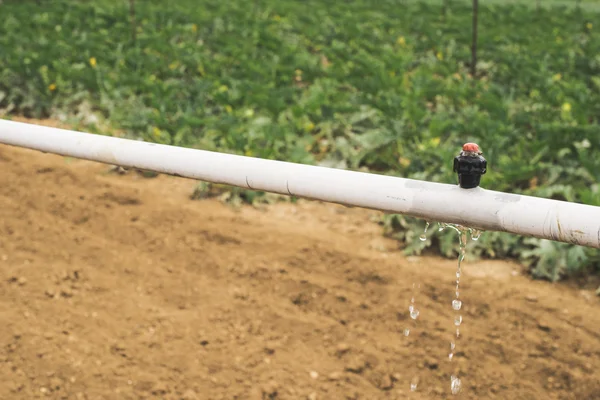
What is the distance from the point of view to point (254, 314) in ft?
10.9

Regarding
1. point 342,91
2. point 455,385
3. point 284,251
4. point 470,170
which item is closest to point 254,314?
point 284,251

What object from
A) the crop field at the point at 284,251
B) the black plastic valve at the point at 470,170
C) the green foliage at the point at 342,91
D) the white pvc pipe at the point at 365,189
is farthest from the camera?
the green foliage at the point at 342,91

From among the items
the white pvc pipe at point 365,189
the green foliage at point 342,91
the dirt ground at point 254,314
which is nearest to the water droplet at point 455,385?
the dirt ground at point 254,314

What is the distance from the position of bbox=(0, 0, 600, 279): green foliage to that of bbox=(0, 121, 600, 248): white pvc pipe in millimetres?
2392

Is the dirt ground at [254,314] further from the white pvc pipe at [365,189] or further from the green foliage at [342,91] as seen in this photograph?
the white pvc pipe at [365,189]

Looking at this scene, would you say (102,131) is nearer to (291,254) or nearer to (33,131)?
(291,254)

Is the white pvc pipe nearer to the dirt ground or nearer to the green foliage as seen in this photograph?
the dirt ground

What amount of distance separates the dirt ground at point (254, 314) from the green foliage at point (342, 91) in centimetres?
53

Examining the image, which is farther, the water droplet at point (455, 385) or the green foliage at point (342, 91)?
the green foliage at point (342, 91)

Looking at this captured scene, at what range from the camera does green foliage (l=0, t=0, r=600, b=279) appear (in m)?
4.85

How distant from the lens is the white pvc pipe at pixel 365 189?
1.51 meters

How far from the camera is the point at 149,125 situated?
589 centimetres

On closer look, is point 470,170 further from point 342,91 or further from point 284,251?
point 342,91

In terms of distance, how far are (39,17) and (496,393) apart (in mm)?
9465
